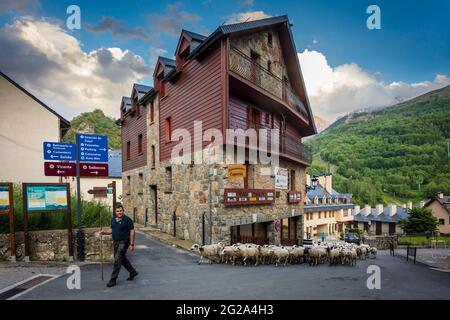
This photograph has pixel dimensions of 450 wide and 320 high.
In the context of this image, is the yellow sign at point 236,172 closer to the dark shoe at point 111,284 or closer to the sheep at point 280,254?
the sheep at point 280,254

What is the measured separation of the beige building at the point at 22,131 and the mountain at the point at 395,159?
105504 millimetres

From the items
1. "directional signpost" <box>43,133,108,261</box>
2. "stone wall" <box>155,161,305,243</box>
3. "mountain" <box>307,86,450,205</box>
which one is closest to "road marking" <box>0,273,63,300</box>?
"directional signpost" <box>43,133,108,261</box>

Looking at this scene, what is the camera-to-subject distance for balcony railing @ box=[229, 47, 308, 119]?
1401 cm

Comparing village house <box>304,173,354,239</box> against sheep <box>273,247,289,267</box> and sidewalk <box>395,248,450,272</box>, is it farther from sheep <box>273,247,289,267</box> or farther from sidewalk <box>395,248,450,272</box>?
sheep <box>273,247,289,267</box>

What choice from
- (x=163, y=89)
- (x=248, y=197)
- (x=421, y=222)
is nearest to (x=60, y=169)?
(x=248, y=197)

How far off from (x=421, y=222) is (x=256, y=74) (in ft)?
126

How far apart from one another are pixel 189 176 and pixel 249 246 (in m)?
5.49

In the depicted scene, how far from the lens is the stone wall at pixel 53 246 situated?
30.0 feet

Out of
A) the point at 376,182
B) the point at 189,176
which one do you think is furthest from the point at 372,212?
the point at 376,182

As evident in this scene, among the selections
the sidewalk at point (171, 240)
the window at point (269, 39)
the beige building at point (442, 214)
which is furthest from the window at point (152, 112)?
the beige building at point (442, 214)

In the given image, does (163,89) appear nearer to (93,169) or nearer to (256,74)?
(256,74)

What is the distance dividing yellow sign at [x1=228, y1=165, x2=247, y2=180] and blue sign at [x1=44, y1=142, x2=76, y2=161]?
665cm

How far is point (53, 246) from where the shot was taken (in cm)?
957
